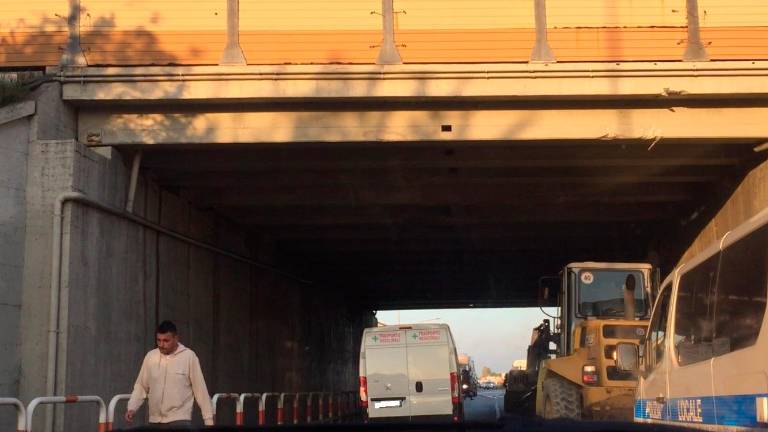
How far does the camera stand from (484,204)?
2084 cm

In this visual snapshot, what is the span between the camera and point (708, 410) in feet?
21.6

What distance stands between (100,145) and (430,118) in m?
5.47

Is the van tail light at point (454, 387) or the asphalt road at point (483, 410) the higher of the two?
the van tail light at point (454, 387)

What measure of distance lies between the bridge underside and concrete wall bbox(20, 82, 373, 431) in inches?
27.4

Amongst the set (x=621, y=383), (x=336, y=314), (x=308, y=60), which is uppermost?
(x=308, y=60)

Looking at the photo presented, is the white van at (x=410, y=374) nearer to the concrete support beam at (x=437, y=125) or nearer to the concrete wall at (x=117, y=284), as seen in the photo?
the concrete wall at (x=117, y=284)

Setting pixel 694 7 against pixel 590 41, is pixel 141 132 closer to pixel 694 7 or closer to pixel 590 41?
pixel 590 41

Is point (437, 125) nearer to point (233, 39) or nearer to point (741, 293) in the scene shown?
point (233, 39)

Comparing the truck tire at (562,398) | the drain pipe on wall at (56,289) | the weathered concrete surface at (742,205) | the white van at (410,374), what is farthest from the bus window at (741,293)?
the white van at (410,374)

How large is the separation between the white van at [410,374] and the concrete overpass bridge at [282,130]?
10.3ft

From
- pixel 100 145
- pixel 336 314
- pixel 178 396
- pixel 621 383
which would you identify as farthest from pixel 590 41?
pixel 336 314

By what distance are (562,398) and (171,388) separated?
774 centimetres

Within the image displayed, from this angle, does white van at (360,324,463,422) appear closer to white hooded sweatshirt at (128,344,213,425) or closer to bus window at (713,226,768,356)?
white hooded sweatshirt at (128,344,213,425)

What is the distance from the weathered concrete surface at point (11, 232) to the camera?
12172mm
